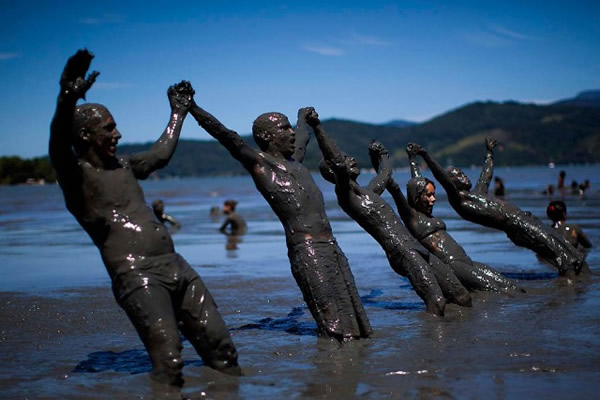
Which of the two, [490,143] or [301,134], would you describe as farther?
[490,143]

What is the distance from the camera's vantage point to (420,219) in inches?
381

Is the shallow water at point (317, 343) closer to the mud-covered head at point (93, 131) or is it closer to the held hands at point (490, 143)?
the mud-covered head at point (93, 131)

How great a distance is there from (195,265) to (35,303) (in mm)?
4277

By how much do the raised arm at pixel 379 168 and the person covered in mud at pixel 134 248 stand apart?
397 cm

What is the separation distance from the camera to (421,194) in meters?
9.52

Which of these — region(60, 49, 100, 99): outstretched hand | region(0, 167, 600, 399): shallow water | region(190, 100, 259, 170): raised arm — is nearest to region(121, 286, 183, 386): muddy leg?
region(0, 167, 600, 399): shallow water

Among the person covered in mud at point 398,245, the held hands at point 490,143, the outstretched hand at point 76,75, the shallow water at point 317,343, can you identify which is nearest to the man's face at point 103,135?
the outstretched hand at point 76,75

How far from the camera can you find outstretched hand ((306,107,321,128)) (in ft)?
24.3

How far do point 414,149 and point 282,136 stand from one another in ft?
12.3

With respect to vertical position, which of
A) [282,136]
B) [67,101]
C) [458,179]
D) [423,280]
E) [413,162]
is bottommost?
[423,280]

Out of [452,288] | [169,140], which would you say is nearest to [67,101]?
[169,140]

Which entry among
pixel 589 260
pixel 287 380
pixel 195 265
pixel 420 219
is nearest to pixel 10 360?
pixel 287 380

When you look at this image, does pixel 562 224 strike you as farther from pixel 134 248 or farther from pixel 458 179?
pixel 134 248

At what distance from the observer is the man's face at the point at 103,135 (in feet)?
17.6
